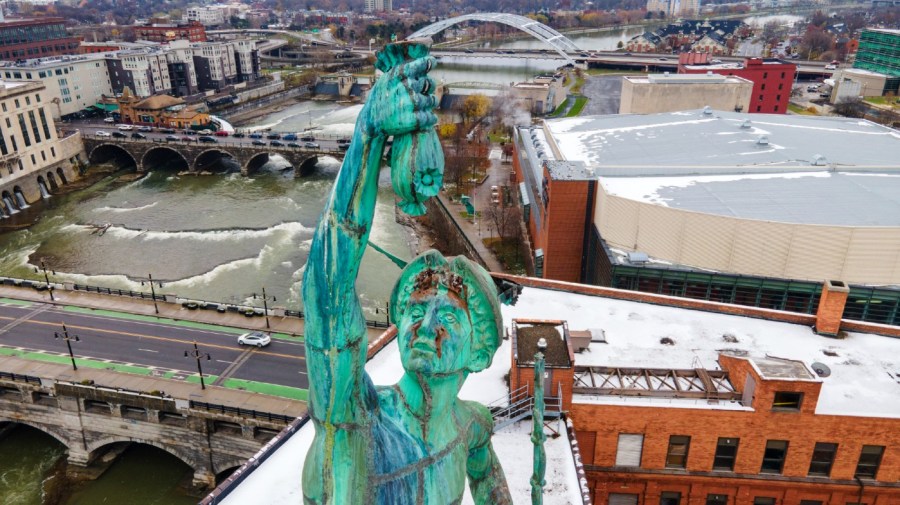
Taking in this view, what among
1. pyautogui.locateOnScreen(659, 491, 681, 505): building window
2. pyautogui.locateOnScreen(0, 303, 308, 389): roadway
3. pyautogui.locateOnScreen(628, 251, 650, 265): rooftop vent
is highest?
pyautogui.locateOnScreen(628, 251, 650, 265): rooftop vent

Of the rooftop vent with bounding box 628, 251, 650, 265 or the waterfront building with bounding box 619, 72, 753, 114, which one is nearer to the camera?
the rooftop vent with bounding box 628, 251, 650, 265

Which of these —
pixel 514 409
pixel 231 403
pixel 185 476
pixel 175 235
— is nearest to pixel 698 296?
pixel 514 409

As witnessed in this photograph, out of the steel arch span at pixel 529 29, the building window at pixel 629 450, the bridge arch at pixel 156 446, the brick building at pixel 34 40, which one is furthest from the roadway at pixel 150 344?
the steel arch span at pixel 529 29

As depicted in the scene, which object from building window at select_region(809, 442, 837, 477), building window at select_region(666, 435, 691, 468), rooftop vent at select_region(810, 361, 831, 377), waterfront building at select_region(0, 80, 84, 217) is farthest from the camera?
waterfront building at select_region(0, 80, 84, 217)

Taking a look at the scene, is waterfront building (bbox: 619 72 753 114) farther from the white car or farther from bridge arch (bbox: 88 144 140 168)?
bridge arch (bbox: 88 144 140 168)

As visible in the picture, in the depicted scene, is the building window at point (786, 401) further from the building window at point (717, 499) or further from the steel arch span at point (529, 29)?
the steel arch span at point (529, 29)

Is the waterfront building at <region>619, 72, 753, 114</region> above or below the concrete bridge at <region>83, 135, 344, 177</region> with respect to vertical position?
above

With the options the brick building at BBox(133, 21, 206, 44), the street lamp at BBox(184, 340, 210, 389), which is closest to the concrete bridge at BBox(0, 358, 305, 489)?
the street lamp at BBox(184, 340, 210, 389)
